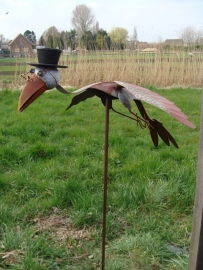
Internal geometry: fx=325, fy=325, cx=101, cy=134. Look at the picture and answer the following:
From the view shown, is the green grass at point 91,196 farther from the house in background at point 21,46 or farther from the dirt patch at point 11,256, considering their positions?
the house in background at point 21,46

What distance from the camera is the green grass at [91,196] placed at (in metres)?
1.68

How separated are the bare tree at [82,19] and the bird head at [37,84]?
11246 millimetres

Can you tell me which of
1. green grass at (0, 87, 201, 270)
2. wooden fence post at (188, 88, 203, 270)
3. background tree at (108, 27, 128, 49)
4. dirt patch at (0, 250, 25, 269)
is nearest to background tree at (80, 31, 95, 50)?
background tree at (108, 27, 128, 49)

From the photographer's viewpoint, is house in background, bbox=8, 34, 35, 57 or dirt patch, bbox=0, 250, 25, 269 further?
house in background, bbox=8, 34, 35, 57

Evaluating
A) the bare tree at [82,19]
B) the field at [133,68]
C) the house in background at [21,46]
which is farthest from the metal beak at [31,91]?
the bare tree at [82,19]

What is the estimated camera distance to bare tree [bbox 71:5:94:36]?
11967 mm

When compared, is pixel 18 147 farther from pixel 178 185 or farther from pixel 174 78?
pixel 174 78

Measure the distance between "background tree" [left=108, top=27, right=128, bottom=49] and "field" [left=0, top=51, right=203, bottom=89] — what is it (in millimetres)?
402

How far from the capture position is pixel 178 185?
234 centimetres

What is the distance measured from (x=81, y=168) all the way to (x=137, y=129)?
4.39 ft

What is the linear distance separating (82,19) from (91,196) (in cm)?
1116

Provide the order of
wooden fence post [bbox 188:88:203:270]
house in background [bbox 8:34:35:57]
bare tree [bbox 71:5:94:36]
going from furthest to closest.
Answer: bare tree [bbox 71:5:94:36] → house in background [bbox 8:34:35:57] → wooden fence post [bbox 188:88:203:270]

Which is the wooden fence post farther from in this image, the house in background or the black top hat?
the house in background

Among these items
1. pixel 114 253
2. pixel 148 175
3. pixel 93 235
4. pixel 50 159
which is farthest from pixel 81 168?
pixel 114 253
